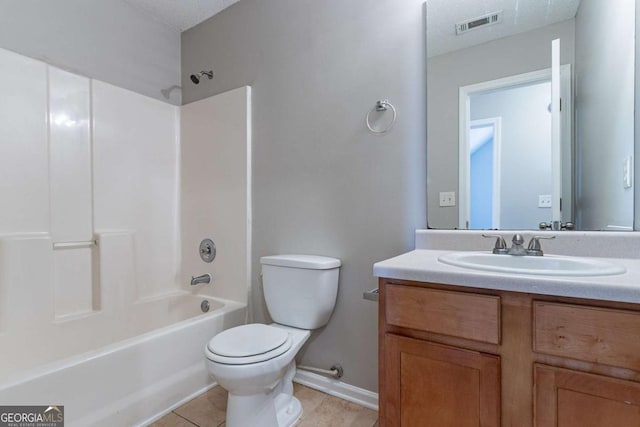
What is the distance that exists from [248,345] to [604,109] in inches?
66.9

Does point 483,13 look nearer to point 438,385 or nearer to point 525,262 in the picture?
point 525,262

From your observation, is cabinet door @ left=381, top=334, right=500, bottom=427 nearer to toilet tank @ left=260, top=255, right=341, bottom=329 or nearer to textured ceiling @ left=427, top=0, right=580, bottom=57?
toilet tank @ left=260, top=255, right=341, bottom=329

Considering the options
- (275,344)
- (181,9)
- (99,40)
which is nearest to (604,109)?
(275,344)

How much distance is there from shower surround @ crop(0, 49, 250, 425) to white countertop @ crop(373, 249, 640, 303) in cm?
127

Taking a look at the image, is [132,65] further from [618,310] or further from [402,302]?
[618,310]

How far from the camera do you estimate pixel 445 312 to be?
2.90 ft

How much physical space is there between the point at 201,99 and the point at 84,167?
0.91 meters

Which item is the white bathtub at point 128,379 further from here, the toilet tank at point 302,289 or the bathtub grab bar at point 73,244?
the bathtub grab bar at point 73,244

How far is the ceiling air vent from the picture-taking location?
1.34 m

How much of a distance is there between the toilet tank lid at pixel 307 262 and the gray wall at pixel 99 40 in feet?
5.24

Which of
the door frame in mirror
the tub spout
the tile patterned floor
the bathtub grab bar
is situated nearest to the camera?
the door frame in mirror

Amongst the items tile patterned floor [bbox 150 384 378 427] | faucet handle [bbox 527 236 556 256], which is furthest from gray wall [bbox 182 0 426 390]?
faucet handle [bbox 527 236 556 256]

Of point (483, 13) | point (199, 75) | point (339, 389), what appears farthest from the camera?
point (199, 75)

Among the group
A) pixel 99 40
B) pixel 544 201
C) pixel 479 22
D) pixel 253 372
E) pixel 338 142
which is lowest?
pixel 253 372
